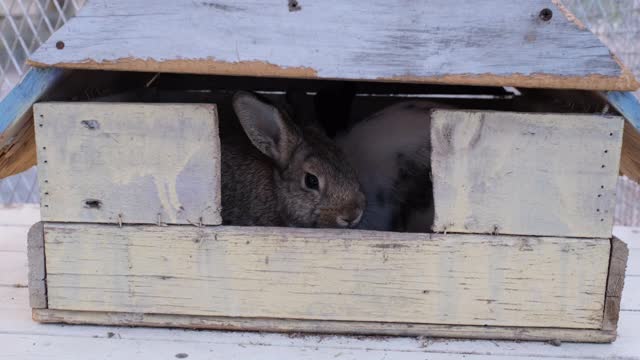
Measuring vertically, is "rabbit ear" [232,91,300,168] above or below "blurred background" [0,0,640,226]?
below

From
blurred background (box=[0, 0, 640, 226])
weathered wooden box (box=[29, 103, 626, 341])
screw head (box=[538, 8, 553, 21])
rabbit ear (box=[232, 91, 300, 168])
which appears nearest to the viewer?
screw head (box=[538, 8, 553, 21])

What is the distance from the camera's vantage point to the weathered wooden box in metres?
1.24

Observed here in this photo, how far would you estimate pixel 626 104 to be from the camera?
1203mm

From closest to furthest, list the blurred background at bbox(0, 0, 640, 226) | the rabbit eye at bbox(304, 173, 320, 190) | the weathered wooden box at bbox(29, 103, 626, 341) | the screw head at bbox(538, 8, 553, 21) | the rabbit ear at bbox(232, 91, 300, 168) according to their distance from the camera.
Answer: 1. the screw head at bbox(538, 8, 553, 21)
2. the weathered wooden box at bbox(29, 103, 626, 341)
3. the rabbit ear at bbox(232, 91, 300, 168)
4. the rabbit eye at bbox(304, 173, 320, 190)
5. the blurred background at bbox(0, 0, 640, 226)

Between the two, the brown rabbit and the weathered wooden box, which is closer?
the weathered wooden box

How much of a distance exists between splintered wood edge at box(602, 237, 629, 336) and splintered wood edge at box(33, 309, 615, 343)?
2 centimetres

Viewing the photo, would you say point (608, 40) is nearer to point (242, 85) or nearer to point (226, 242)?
point (242, 85)

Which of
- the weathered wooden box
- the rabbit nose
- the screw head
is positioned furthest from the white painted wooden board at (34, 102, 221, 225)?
the screw head

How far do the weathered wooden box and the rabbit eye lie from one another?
300 millimetres

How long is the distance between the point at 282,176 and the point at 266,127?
136mm

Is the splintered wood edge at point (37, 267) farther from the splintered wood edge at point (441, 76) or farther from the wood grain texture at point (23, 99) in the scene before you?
the splintered wood edge at point (441, 76)

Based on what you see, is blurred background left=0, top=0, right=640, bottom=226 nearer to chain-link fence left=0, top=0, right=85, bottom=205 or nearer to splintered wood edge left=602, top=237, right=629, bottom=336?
chain-link fence left=0, top=0, right=85, bottom=205

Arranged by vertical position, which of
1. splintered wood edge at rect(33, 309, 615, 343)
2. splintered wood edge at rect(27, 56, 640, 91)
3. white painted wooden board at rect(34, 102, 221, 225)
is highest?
splintered wood edge at rect(27, 56, 640, 91)

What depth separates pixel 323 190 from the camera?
1565 mm
